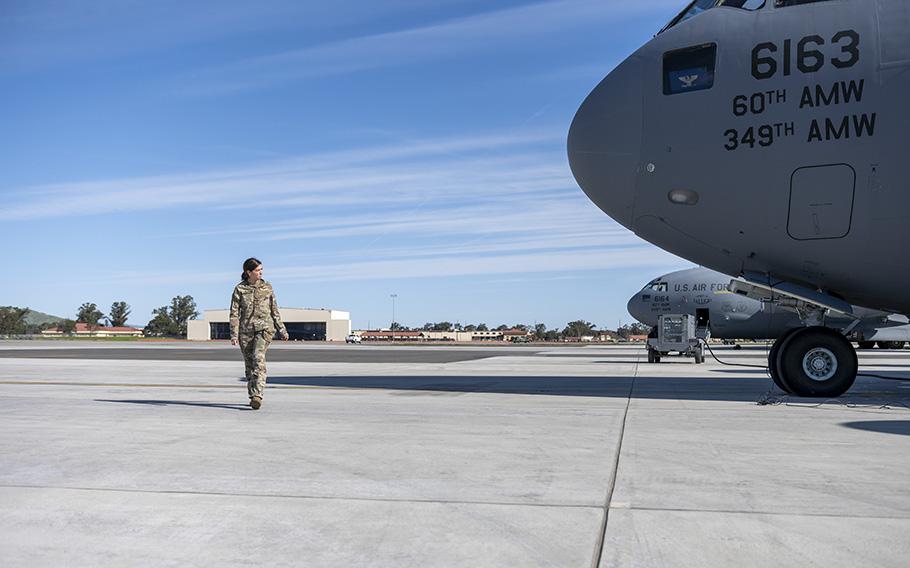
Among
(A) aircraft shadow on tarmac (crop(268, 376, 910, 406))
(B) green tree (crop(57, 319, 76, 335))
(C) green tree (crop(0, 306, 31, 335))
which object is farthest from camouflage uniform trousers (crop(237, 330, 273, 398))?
(B) green tree (crop(57, 319, 76, 335))

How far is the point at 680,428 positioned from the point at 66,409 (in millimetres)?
7707

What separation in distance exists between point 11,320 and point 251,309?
560 ft

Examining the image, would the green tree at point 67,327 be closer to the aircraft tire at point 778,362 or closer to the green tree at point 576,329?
the green tree at point 576,329

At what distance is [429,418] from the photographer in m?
9.32

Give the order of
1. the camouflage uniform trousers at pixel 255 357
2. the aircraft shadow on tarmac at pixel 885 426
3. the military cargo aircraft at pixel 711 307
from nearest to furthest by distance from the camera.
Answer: the aircraft shadow on tarmac at pixel 885 426 → the camouflage uniform trousers at pixel 255 357 → the military cargo aircraft at pixel 711 307

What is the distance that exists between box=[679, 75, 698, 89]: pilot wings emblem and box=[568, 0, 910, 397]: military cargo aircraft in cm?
2

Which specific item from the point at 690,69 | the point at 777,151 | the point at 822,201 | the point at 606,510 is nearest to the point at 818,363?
the point at 822,201

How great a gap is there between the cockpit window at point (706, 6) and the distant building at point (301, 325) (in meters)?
127

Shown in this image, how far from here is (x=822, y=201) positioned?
10977 millimetres

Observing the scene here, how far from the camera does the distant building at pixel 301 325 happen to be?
137125 millimetres

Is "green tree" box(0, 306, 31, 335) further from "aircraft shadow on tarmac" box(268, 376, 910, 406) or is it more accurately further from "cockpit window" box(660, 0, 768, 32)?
"cockpit window" box(660, 0, 768, 32)

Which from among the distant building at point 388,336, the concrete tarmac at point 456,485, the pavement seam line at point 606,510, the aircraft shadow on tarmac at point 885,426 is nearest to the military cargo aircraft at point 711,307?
the concrete tarmac at point 456,485

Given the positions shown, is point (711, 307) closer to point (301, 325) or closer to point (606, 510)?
point (606, 510)

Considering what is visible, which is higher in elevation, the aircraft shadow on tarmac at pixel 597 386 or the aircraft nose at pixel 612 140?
the aircraft nose at pixel 612 140
